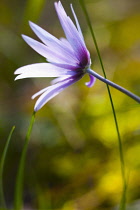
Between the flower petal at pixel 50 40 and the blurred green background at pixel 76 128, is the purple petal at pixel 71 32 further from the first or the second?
the blurred green background at pixel 76 128

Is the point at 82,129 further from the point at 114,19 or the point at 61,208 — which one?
the point at 114,19

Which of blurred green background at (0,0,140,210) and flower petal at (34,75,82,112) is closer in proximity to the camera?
flower petal at (34,75,82,112)

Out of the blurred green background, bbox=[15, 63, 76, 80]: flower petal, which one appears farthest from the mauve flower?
the blurred green background

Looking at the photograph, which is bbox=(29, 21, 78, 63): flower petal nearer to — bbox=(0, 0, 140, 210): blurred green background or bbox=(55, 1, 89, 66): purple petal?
bbox=(55, 1, 89, 66): purple petal

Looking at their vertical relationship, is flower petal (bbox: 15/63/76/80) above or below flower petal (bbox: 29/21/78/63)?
below

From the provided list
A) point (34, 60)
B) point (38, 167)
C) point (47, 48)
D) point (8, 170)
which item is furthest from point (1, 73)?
point (47, 48)

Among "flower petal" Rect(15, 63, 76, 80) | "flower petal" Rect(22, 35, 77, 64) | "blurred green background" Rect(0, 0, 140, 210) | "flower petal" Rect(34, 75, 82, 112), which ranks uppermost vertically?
"blurred green background" Rect(0, 0, 140, 210)

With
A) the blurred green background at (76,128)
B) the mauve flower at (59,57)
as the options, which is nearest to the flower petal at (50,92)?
the mauve flower at (59,57)
